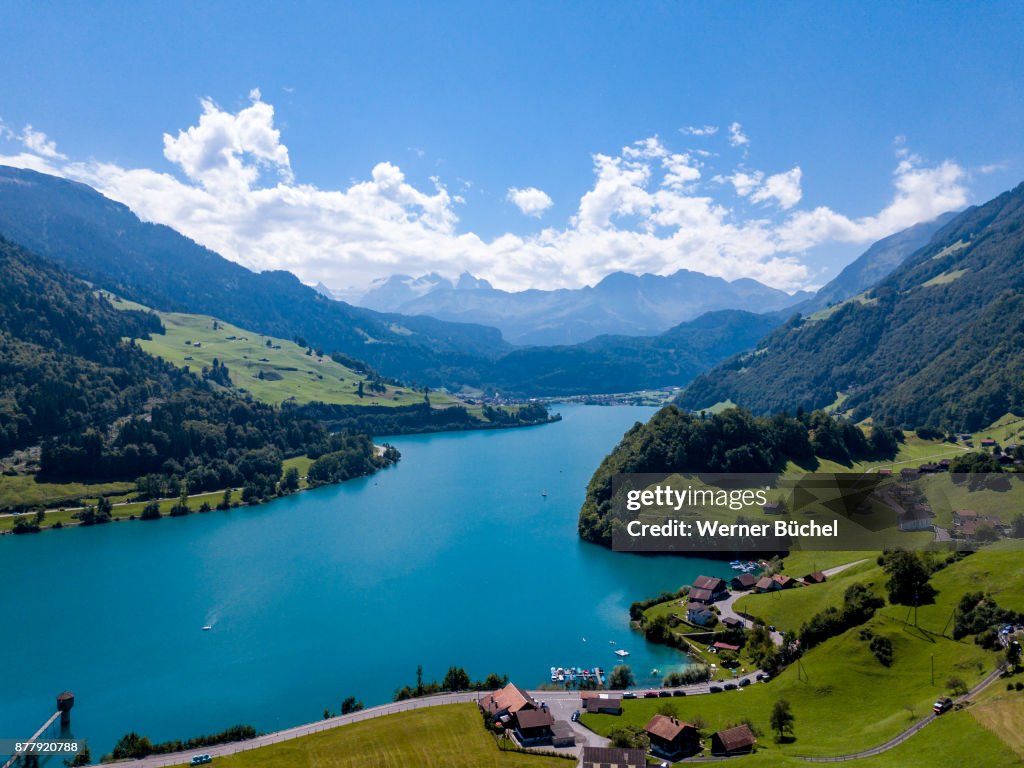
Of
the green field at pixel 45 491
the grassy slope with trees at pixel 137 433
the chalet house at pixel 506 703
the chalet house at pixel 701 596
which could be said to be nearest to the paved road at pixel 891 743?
the chalet house at pixel 506 703

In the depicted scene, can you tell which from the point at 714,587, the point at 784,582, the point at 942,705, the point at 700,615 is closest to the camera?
the point at 942,705

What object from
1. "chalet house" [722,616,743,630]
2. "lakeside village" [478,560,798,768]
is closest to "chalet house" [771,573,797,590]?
"lakeside village" [478,560,798,768]

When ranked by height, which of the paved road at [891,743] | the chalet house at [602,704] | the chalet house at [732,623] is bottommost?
the chalet house at [602,704]

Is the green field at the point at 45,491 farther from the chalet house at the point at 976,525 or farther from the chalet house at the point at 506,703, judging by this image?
the chalet house at the point at 976,525

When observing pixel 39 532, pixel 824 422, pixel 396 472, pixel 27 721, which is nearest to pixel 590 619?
pixel 27 721

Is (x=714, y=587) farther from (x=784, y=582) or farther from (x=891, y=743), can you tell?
(x=891, y=743)

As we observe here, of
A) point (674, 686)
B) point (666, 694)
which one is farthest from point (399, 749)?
point (674, 686)
